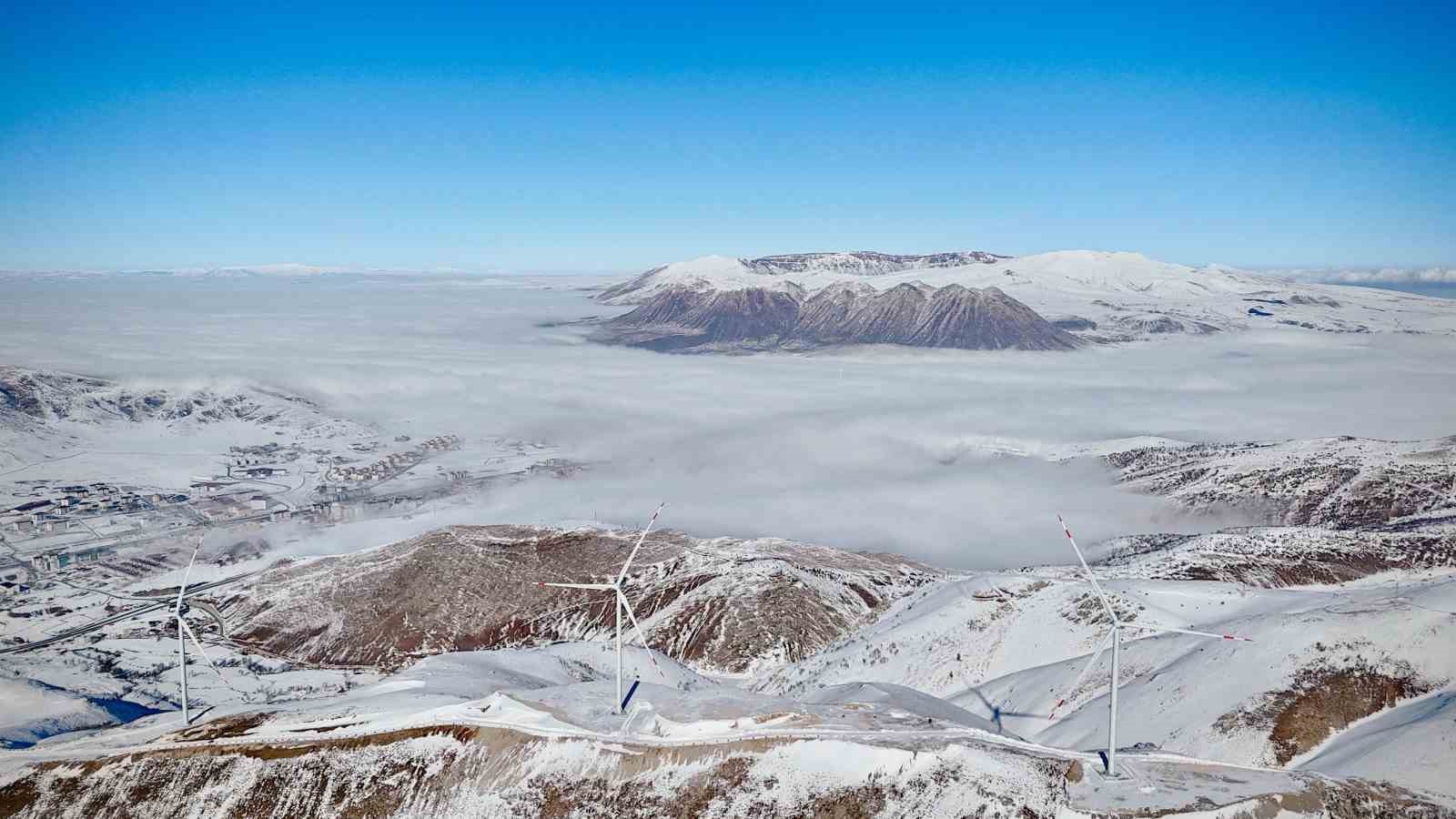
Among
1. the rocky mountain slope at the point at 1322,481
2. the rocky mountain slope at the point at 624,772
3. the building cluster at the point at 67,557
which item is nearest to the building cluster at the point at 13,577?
the building cluster at the point at 67,557

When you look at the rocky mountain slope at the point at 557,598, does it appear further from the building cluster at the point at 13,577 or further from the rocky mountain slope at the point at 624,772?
the building cluster at the point at 13,577

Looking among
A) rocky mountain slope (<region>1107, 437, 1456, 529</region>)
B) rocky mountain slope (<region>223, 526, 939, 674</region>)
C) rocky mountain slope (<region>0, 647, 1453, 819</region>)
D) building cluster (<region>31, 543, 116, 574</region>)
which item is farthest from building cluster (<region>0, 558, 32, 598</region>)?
rocky mountain slope (<region>1107, 437, 1456, 529</region>)

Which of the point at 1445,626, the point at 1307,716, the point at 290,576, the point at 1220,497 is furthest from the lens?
the point at 1220,497

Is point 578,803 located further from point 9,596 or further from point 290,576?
point 9,596

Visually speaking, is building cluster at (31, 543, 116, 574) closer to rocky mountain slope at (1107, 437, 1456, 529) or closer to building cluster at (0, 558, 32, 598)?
building cluster at (0, 558, 32, 598)

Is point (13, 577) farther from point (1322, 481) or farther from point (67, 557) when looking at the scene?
point (1322, 481)

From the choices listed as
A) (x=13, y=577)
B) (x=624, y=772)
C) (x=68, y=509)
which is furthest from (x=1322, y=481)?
(x=68, y=509)

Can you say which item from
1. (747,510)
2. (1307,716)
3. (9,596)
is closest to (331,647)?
(9,596)

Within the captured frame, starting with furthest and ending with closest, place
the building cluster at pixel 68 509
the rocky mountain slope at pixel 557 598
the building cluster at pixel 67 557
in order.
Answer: the building cluster at pixel 68 509 < the building cluster at pixel 67 557 < the rocky mountain slope at pixel 557 598
